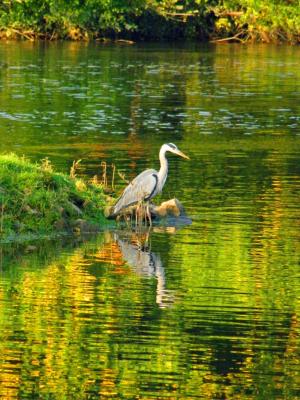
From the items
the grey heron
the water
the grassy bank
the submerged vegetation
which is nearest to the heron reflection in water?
the water

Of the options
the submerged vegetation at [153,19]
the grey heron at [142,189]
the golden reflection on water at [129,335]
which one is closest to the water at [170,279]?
the golden reflection on water at [129,335]

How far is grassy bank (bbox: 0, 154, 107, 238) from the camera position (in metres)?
20.7

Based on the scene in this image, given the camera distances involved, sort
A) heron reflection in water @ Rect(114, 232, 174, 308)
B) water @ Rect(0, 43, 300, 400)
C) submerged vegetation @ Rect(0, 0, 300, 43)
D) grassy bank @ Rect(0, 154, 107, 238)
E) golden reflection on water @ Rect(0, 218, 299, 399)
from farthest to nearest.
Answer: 1. submerged vegetation @ Rect(0, 0, 300, 43)
2. grassy bank @ Rect(0, 154, 107, 238)
3. heron reflection in water @ Rect(114, 232, 174, 308)
4. water @ Rect(0, 43, 300, 400)
5. golden reflection on water @ Rect(0, 218, 299, 399)

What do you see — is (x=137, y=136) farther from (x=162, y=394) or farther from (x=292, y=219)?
(x=162, y=394)

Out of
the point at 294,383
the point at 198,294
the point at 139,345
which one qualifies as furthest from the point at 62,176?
the point at 294,383

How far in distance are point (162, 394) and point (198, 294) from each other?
4249 mm

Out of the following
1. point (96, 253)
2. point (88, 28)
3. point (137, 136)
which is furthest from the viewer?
point (88, 28)

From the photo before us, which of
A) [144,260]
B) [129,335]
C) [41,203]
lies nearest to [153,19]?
[41,203]

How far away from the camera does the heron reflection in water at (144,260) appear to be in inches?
669

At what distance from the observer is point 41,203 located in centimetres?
2092

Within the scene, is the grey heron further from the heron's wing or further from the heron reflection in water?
the heron reflection in water

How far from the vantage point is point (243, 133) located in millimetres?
36031

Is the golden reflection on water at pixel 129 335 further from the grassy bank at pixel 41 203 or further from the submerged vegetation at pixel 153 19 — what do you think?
the submerged vegetation at pixel 153 19

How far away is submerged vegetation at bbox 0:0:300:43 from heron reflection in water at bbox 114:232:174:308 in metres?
51.6
